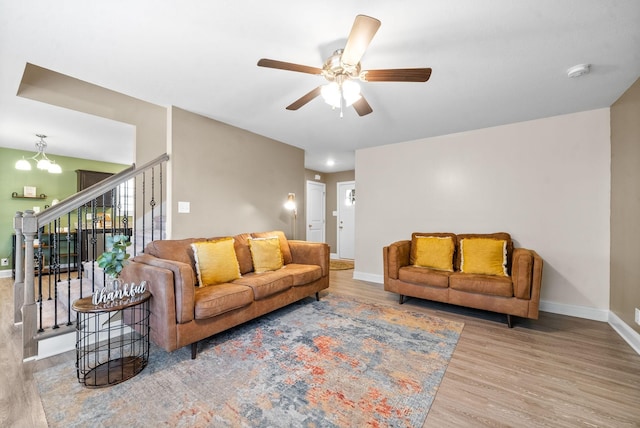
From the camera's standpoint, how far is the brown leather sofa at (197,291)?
1989 mm

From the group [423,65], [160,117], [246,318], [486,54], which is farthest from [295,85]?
[160,117]

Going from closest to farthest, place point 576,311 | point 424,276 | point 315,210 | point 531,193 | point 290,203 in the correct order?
point 576,311 → point 424,276 → point 531,193 → point 290,203 → point 315,210

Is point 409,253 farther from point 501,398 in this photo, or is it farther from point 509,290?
point 501,398

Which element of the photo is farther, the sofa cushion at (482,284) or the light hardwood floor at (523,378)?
the sofa cushion at (482,284)

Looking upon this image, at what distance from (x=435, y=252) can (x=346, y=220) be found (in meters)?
3.37

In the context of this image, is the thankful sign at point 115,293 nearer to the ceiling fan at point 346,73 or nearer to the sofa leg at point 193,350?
the sofa leg at point 193,350

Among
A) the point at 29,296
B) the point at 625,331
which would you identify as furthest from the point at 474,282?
the point at 29,296

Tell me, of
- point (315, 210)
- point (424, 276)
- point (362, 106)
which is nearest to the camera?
point (362, 106)

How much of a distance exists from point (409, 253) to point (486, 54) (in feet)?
8.08

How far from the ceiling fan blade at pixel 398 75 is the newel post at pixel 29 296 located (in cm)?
275

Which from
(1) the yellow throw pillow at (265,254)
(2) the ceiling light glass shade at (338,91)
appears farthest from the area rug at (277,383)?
(2) the ceiling light glass shade at (338,91)

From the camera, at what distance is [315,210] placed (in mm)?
6828

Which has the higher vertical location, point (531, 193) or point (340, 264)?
point (531, 193)

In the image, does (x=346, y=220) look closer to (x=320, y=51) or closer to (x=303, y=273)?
(x=303, y=273)
